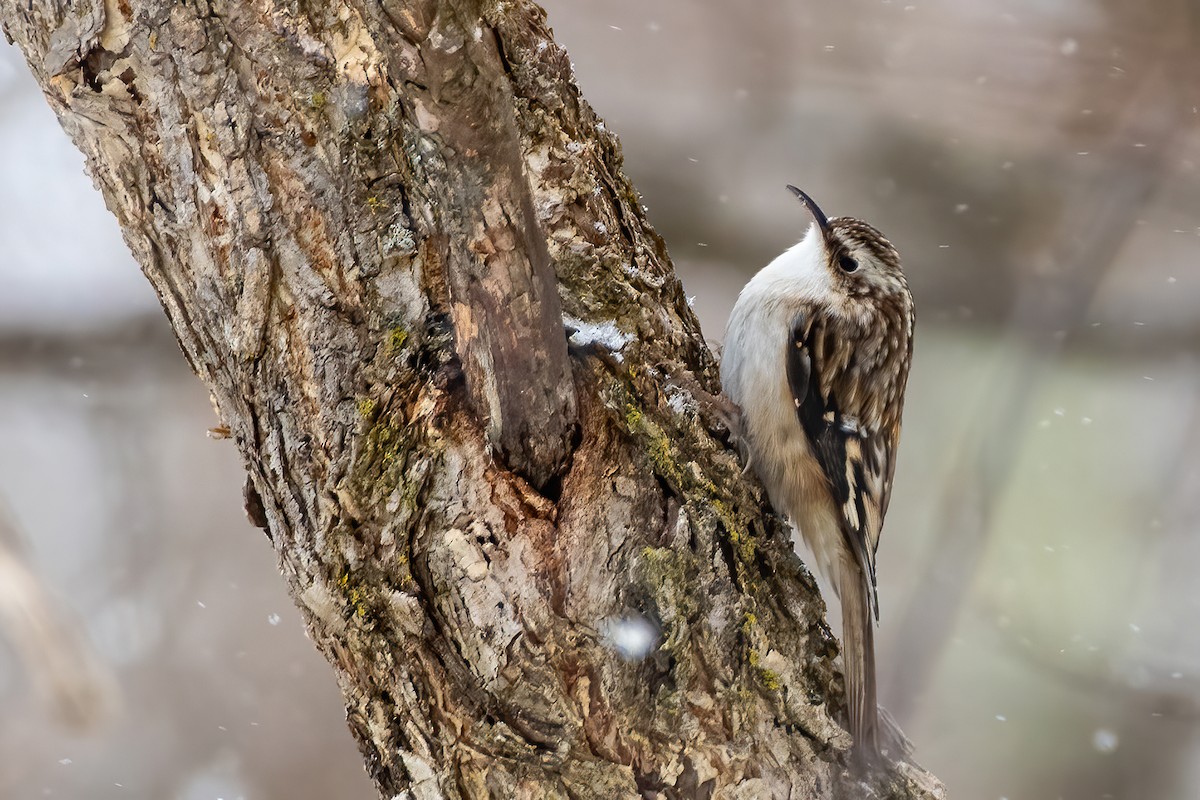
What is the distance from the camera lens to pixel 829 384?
2.48 meters

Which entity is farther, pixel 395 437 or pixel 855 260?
pixel 855 260

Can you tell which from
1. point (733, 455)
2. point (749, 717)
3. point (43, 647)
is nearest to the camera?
point (749, 717)

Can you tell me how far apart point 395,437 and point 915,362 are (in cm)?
380

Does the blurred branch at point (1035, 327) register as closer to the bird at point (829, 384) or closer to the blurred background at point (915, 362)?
the blurred background at point (915, 362)

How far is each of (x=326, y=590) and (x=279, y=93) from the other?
2.23 ft

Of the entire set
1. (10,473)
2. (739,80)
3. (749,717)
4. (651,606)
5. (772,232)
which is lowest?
(749,717)

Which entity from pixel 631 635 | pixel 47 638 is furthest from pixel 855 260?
pixel 47 638

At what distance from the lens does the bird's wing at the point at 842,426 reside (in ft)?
7.66

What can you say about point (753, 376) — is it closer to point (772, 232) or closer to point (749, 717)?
point (749, 717)

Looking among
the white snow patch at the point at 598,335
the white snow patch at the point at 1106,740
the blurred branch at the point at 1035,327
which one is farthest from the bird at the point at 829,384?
the white snow patch at the point at 1106,740

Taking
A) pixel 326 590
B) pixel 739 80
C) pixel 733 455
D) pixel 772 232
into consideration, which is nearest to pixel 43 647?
pixel 326 590

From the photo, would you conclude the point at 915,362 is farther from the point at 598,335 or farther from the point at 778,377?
the point at 598,335

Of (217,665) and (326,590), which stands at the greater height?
(217,665)

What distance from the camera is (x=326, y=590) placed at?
1.44m
